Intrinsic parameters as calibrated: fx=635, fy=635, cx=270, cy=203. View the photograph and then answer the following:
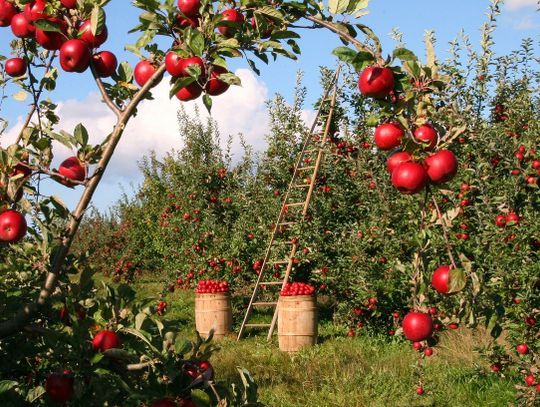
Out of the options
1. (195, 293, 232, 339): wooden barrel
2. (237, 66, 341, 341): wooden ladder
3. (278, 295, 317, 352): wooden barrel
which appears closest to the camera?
(278, 295, 317, 352): wooden barrel

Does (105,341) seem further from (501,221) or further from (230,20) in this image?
(501,221)

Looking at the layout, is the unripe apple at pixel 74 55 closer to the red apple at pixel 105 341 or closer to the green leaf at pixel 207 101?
the green leaf at pixel 207 101

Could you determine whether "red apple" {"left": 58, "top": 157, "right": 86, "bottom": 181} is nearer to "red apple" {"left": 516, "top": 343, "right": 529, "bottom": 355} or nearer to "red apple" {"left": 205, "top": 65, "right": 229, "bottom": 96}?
"red apple" {"left": 205, "top": 65, "right": 229, "bottom": 96}

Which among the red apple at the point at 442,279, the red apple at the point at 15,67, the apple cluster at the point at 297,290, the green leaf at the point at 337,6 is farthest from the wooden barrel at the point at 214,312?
the green leaf at the point at 337,6

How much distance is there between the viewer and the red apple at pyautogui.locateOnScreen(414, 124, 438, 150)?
4.67 ft

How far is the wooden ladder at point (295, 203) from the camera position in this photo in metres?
7.84

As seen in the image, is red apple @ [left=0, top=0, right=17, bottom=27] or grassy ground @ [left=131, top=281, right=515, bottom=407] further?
grassy ground @ [left=131, top=281, right=515, bottom=407]

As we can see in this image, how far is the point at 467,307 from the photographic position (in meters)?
1.60

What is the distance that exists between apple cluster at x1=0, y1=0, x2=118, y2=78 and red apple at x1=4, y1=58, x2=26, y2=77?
0.22 metres

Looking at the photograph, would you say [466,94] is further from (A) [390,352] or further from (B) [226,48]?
(B) [226,48]

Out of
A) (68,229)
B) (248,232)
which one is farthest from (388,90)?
(248,232)

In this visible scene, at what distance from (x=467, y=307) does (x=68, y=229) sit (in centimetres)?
99

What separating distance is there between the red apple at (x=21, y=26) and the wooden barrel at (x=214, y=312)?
21.5 feet

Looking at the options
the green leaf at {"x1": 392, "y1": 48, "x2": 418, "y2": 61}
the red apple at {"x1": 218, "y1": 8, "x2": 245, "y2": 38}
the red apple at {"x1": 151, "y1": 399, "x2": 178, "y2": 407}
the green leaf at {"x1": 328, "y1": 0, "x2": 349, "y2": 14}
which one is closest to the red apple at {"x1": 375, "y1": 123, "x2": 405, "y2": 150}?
the green leaf at {"x1": 392, "y1": 48, "x2": 418, "y2": 61}
